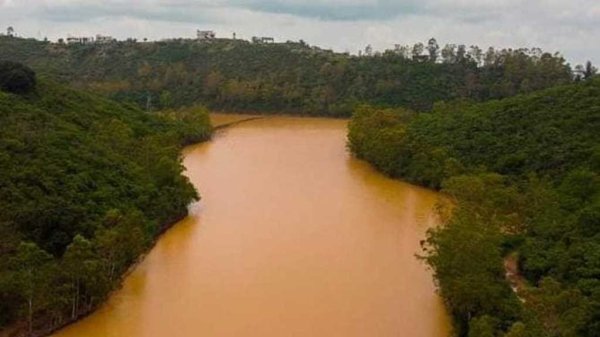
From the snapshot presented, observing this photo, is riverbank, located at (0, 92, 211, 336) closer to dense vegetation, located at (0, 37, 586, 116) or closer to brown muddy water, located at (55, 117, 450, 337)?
brown muddy water, located at (55, 117, 450, 337)

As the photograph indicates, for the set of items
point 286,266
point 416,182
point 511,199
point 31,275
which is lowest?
point 286,266

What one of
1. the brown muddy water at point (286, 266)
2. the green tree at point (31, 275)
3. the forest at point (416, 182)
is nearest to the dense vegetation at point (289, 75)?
the forest at point (416, 182)

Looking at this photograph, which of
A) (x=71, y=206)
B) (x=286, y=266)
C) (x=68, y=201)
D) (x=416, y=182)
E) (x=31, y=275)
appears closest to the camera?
(x=31, y=275)

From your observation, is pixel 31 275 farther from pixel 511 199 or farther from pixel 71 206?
pixel 511 199

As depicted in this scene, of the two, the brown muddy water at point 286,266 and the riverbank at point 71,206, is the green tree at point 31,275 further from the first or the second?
the brown muddy water at point 286,266

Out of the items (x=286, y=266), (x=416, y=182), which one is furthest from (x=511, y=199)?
(x=416, y=182)

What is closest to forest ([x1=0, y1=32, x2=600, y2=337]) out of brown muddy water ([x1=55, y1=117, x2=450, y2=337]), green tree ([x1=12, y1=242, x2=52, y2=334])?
green tree ([x1=12, y1=242, x2=52, y2=334])
